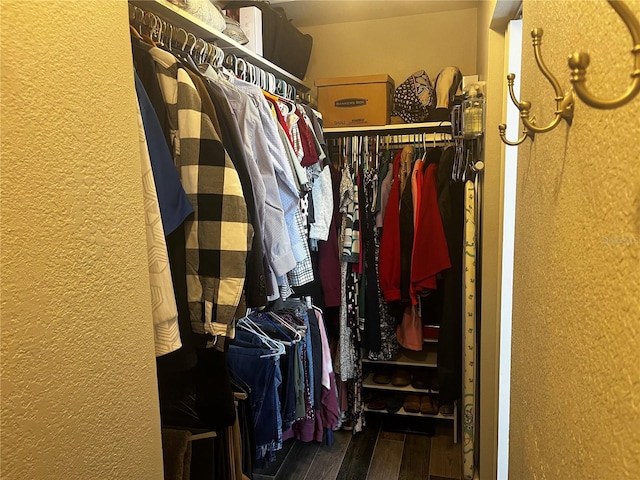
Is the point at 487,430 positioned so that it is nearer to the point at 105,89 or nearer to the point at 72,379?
the point at 72,379

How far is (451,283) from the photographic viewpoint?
2.37 metres

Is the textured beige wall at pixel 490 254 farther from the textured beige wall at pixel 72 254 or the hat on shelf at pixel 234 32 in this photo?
the textured beige wall at pixel 72 254

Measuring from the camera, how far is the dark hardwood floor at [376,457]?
7.87ft

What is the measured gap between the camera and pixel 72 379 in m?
0.71

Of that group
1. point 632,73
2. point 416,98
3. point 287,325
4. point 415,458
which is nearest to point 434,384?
point 415,458

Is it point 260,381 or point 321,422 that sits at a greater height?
point 260,381

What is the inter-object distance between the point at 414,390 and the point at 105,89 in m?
2.39

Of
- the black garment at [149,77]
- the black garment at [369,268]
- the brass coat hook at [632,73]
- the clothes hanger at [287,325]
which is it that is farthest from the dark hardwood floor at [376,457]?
the brass coat hook at [632,73]

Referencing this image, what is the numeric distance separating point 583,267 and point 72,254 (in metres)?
0.67

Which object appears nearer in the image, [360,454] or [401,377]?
[360,454]

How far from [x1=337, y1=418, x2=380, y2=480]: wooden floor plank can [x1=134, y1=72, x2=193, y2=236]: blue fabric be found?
1761 mm

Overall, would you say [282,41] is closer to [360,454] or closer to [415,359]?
[415,359]

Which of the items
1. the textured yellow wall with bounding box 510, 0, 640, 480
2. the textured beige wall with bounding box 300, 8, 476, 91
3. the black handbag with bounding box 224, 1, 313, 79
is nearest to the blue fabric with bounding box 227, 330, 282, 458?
the textured yellow wall with bounding box 510, 0, 640, 480

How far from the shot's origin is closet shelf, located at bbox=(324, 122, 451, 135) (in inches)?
99.4
